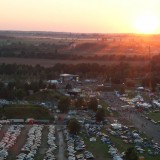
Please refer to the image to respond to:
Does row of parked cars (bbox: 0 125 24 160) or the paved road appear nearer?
the paved road

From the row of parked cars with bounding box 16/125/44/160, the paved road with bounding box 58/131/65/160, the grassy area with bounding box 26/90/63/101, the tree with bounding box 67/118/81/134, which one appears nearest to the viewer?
the row of parked cars with bounding box 16/125/44/160

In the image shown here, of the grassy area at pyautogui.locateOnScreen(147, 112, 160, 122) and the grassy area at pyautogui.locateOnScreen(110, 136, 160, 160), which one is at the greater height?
the grassy area at pyautogui.locateOnScreen(110, 136, 160, 160)

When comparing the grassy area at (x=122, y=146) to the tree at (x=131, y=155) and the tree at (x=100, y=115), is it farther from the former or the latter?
the tree at (x=100, y=115)

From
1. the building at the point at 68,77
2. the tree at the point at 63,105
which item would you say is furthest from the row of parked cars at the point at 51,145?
the building at the point at 68,77

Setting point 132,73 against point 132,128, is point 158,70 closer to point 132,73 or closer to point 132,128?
point 132,73

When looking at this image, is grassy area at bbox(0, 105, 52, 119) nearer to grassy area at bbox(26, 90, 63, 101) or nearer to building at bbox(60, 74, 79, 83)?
grassy area at bbox(26, 90, 63, 101)

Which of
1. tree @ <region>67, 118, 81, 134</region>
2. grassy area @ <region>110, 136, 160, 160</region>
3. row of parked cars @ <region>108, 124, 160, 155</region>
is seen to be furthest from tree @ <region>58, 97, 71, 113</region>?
grassy area @ <region>110, 136, 160, 160</region>

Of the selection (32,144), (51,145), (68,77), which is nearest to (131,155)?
(51,145)
